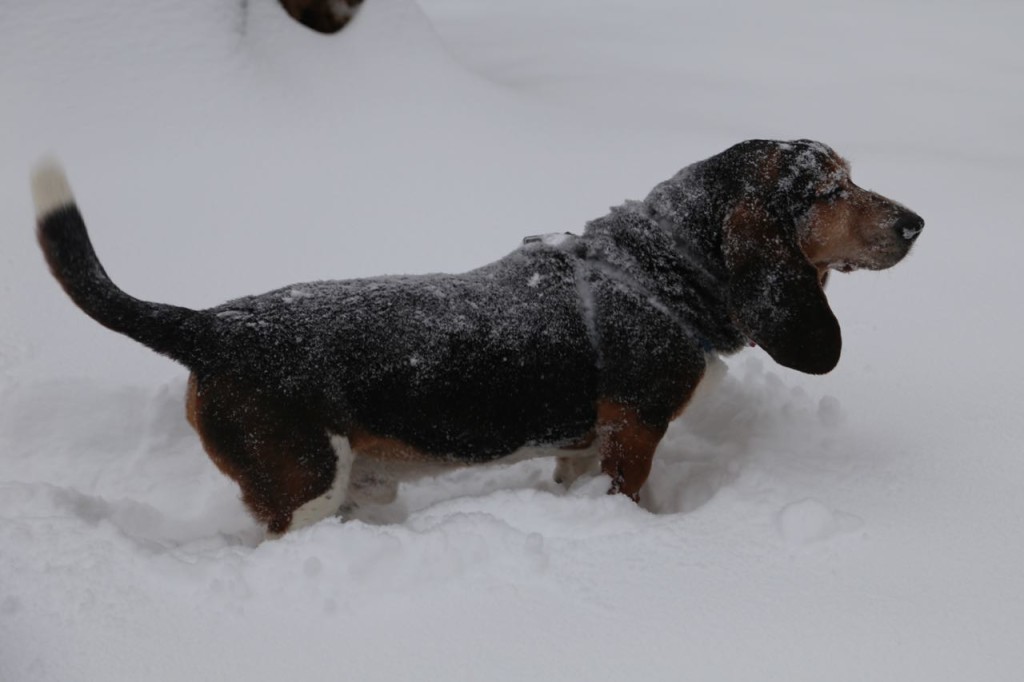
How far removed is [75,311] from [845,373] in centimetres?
328

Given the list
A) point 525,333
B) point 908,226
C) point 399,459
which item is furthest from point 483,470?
point 908,226

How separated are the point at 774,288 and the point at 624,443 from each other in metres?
0.67

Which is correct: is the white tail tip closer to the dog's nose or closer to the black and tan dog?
the black and tan dog

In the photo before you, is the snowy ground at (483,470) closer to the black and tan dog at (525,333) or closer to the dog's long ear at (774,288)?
the black and tan dog at (525,333)

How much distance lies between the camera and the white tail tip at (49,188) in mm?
2775

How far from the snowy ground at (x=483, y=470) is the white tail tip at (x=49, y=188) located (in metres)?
0.88

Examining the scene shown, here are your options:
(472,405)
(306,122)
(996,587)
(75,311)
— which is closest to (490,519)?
(472,405)

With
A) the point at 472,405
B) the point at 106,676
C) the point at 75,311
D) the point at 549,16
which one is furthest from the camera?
the point at 549,16

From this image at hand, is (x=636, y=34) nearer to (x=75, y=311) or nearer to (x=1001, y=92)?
(x=1001, y=92)

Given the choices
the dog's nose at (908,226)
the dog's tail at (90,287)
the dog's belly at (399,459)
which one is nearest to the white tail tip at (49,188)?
the dog's tail at (90,287)

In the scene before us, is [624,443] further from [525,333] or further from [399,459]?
[399,459]

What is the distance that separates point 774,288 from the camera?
3094mm

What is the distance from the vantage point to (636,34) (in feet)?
30.9

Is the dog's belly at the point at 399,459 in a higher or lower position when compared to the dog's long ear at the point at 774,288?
lower
